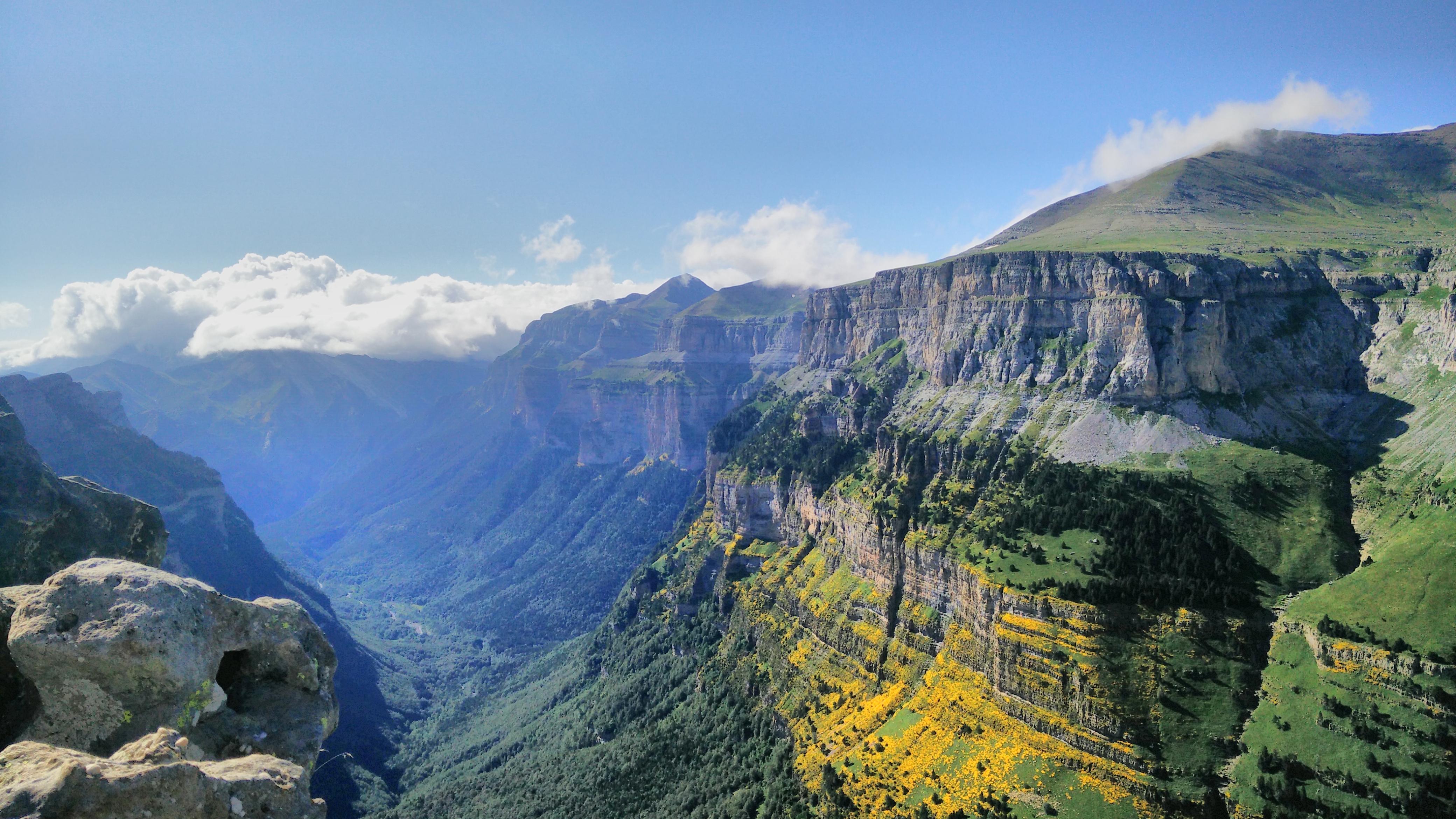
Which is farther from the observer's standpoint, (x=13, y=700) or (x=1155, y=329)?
(x=1155, y=329)

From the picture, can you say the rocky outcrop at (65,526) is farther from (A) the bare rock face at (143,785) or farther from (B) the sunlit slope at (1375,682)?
(B) the sunlit slope at (1375,682)

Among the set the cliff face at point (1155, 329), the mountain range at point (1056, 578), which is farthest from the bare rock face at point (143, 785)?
the cliff face at point (1155, 329)

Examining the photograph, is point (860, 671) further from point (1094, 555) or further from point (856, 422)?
point (856, 422)

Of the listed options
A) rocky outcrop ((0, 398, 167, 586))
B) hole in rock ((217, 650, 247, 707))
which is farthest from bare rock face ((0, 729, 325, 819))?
rocky outcrop ((0, 398, 167, 586))

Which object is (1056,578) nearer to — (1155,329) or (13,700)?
(1155,329)

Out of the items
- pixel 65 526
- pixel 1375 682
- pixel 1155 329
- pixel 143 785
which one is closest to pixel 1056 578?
pixel 1375 682

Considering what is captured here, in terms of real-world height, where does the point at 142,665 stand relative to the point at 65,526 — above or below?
above
